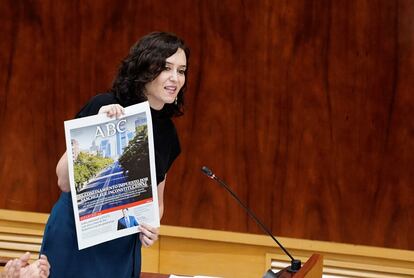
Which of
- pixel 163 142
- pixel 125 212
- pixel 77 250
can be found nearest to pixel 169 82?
pixel 163 142

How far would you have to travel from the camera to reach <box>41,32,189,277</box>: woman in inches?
72.4

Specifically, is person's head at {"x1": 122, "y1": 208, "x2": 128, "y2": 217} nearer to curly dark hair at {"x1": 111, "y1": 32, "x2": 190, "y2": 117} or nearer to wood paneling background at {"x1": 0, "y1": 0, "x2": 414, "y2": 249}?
curly dark hair at {"x1": 111, "y1": 32, "x2": 190, "y2": 117}

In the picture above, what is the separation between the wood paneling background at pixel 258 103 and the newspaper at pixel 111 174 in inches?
48.3

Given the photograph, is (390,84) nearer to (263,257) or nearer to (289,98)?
(289,98)

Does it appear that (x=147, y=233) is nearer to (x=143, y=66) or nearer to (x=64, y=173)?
(x=64, y=173)

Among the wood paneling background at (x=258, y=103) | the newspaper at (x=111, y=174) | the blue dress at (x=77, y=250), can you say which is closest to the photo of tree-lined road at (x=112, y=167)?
the newspaper at (x=111, y=174)

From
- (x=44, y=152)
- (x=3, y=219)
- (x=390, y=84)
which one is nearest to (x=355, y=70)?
(x=390, y=84)

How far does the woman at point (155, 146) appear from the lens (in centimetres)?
184

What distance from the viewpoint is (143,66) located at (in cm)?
190

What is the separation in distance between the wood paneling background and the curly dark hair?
3.55 feet

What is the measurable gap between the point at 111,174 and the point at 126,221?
0.38 feet

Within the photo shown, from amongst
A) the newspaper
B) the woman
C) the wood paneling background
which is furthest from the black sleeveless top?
the wood paneling background

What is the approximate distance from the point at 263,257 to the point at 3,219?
0.99 meters

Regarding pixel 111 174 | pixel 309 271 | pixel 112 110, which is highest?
pixel 112 110
